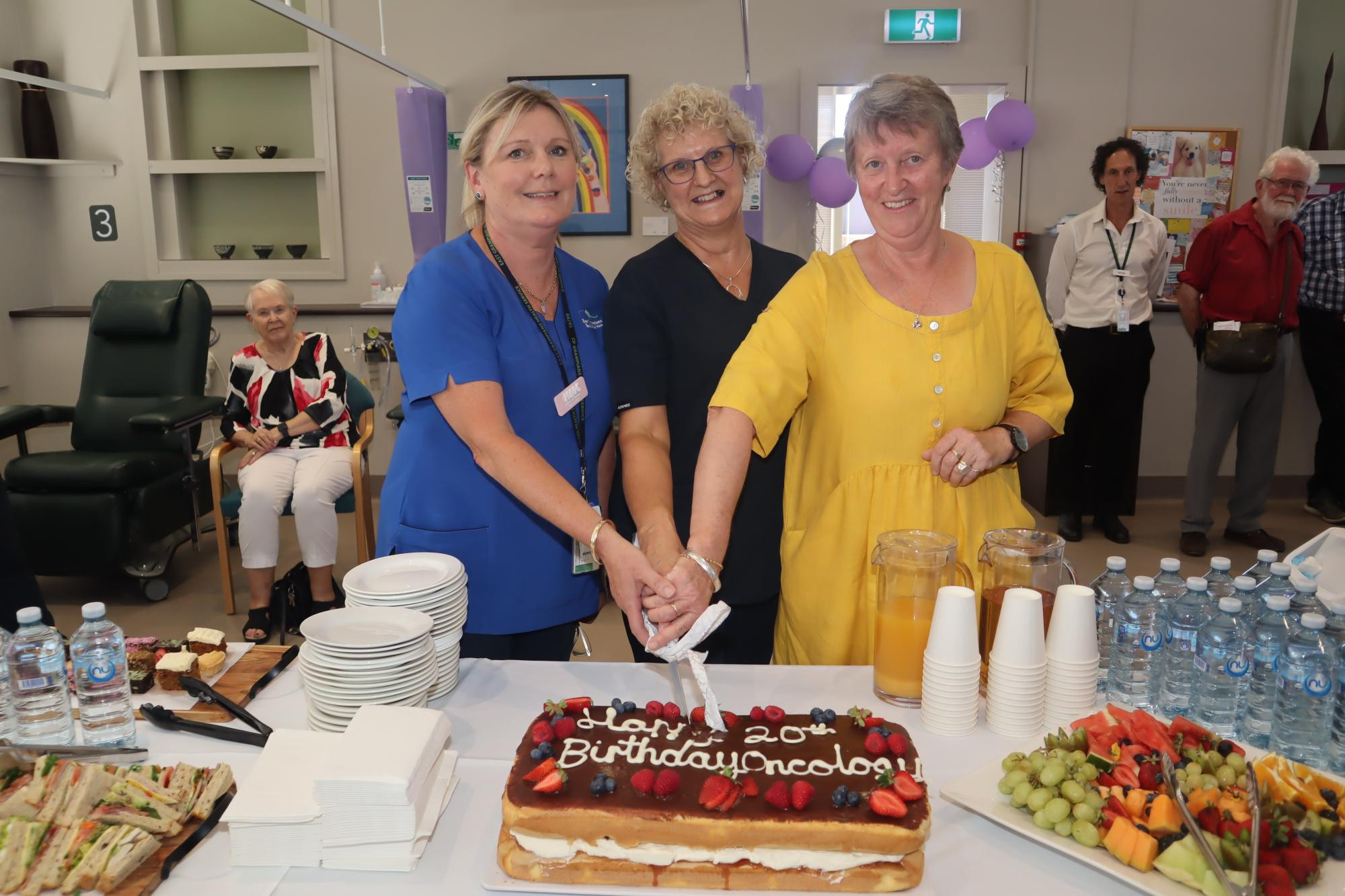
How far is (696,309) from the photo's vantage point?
5.99ft

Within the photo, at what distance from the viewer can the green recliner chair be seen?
13.1ft

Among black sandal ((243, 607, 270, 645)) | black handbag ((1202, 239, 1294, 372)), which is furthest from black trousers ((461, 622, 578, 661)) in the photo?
black handbag ((1202, 239, 1294, 372))

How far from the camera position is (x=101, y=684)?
136cm

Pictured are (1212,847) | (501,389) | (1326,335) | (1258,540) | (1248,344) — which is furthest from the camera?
(1326,335)

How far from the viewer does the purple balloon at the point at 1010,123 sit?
516 cm

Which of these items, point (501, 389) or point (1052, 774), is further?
point (501, 389)

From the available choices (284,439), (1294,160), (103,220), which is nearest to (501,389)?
(284,439)

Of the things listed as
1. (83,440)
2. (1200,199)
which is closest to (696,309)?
(83,440)

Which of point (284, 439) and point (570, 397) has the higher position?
point (570, 397)

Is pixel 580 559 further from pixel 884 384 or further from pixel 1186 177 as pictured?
pixel 1186 177

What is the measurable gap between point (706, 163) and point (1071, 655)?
1081 millimetres

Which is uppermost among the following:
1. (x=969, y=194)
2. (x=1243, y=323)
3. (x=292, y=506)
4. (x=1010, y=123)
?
(x=1010, y=123)

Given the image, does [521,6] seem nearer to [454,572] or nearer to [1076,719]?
[454,572]

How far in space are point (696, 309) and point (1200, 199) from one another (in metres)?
4.88
